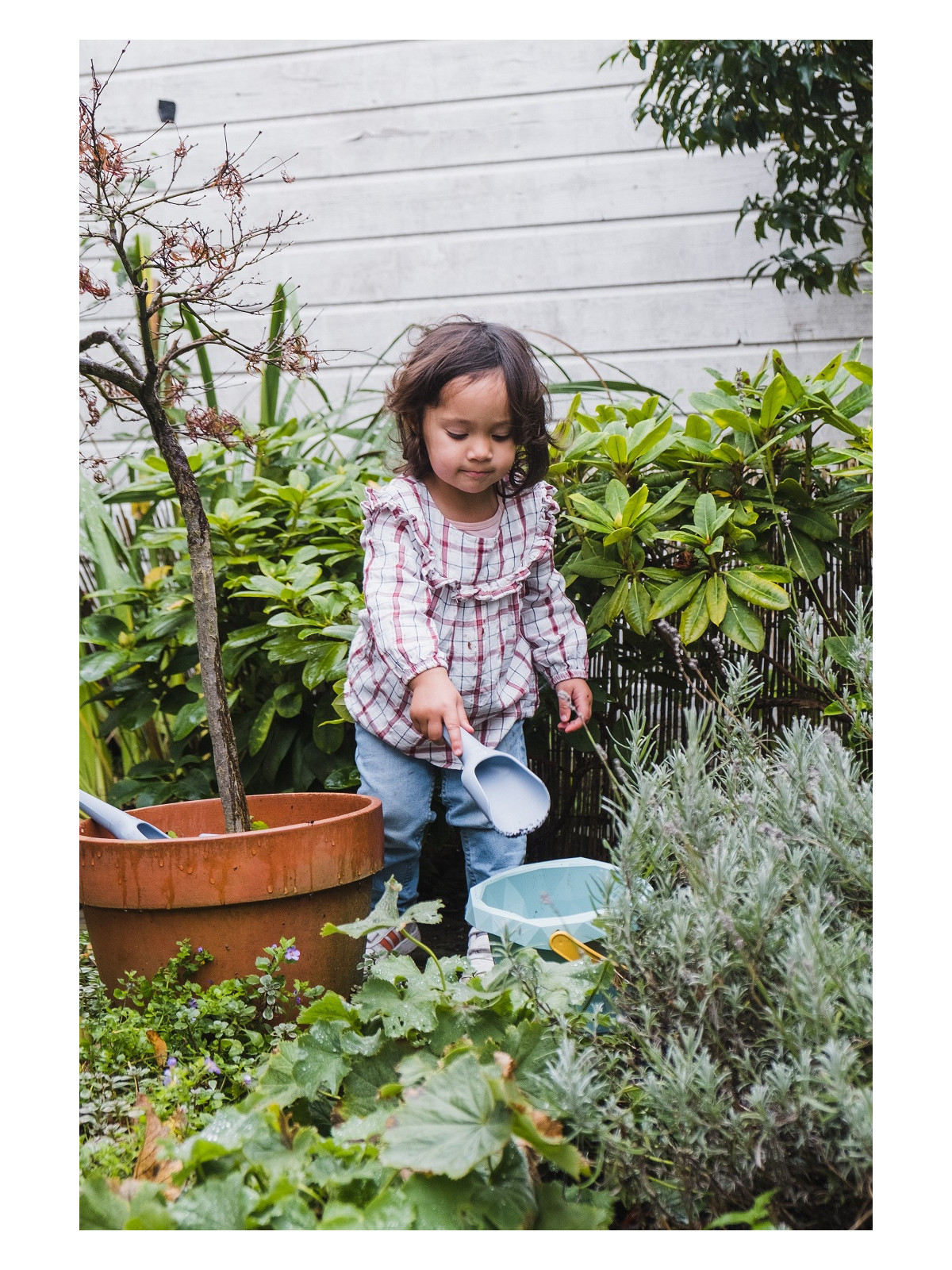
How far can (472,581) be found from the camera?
2006 millimetres

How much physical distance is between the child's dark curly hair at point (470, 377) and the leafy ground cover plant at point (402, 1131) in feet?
3.48

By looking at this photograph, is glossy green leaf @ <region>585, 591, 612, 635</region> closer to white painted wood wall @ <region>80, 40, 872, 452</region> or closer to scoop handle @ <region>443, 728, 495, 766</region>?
scoop handle @ <region>443, 728, 495, 766</region>

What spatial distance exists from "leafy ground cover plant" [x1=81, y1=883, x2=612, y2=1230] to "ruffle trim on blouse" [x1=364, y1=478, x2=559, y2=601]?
0.86m

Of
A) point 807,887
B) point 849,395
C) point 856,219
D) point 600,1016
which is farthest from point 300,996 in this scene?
point 856,219

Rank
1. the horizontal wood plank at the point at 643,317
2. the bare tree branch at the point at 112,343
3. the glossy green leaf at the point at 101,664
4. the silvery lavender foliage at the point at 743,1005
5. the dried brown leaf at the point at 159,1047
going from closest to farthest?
the silvery lavender foliage at the point at 743,1005, the dried brown leaf at the point at 159,1047, the bare tree branch at the point at 112,343, the glossy green leaf at the point at 101,664, the horizontal wood plank at the point at 643,317

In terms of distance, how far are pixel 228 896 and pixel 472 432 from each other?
2.95 feet

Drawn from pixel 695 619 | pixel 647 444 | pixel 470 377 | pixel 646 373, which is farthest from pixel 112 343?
pixel 646 373

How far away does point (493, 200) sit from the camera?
3.68 meters

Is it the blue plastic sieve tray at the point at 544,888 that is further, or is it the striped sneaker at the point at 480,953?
the blue plastic sieve tray at the point at 544,888

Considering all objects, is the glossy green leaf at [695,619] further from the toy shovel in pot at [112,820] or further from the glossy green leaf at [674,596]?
the toy shovel in pot at [112,820]

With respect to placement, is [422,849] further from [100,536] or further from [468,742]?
[100,536]

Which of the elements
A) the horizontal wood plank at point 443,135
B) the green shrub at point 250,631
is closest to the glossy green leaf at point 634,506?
the green shrub at point 250,631

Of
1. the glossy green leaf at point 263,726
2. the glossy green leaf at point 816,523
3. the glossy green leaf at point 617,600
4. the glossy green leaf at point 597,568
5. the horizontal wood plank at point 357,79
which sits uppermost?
the horizontal wood plank at point 357,79

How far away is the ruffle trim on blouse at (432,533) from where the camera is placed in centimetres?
196
